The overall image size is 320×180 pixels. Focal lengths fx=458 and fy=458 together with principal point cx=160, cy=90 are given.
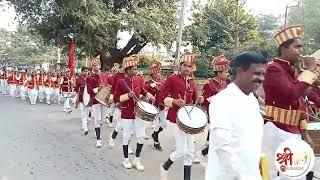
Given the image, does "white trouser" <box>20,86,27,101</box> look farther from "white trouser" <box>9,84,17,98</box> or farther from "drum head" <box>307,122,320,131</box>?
"drum head" <box>307,122,320,131</box>

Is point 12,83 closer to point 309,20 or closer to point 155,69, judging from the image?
point 155,69

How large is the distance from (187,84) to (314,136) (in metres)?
2.50

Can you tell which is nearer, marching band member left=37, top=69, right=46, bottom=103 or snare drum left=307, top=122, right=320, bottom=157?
snare drum left=307, top=122, right=320, bottom=157

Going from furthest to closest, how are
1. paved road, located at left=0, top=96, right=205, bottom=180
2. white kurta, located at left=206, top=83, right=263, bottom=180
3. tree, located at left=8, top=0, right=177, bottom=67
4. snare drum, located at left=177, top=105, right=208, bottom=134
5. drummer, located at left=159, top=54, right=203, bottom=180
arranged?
1. tree, located at left=8, top=0, right=177, bottom=67
2. paved road, located at left=0, top=96, right=205, bottom=180
3. drummer, located at left=159, top=54, right=203, bottom=180
4. snare drum, located at left=177, top=105, right=208, bottom=134
5. white kurta, located at left=206, top=83, right=263, bottom=180

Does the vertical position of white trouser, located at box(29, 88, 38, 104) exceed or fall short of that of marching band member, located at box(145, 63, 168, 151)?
it falls short

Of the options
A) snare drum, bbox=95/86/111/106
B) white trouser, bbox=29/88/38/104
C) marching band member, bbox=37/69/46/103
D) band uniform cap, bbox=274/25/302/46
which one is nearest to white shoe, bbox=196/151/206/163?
snare drum, bbox=95/86/111/106

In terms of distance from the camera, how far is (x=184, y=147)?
704cm

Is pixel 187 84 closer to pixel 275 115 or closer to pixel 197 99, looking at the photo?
pixel 197 99

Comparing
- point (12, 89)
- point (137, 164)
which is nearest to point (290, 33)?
point (137, 164)

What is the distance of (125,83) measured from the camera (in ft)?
28.2

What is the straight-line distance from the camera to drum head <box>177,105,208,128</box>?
271 inches

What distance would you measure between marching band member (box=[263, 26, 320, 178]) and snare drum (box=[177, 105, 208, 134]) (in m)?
1.56

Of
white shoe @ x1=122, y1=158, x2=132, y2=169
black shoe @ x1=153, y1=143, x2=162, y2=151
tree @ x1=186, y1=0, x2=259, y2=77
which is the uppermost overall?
tree @ x1=186, y1=0, x2=259, y2=77

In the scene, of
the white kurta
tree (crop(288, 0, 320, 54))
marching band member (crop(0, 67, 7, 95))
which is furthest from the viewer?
marching band member (crop(0, 67, 7, 95))
